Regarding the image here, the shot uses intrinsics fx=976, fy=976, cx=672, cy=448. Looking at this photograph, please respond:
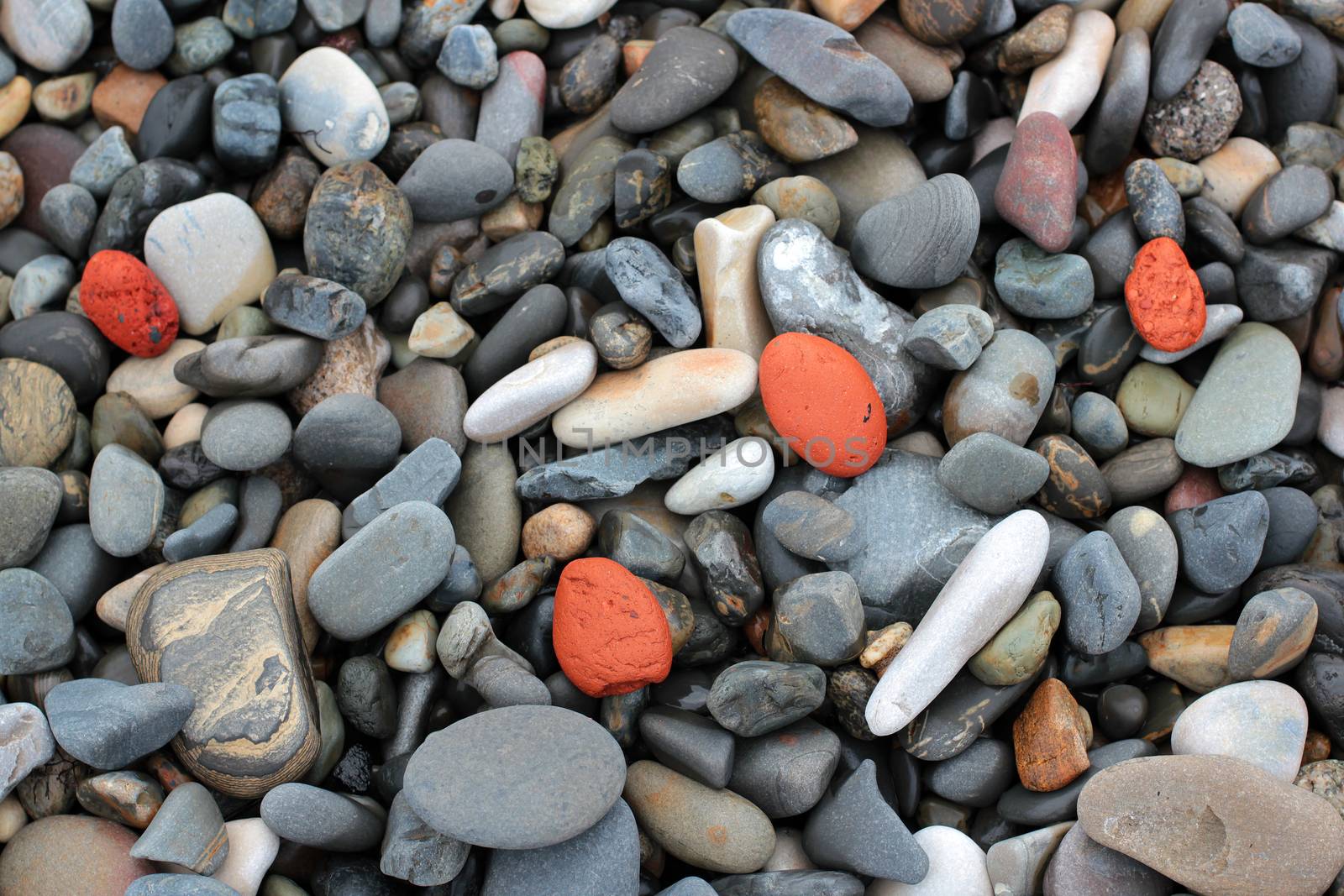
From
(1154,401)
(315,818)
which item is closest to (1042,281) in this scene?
(1154,401)

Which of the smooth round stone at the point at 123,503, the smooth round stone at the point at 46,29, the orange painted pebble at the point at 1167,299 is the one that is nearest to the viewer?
the smooth round stone at the point at 123,503

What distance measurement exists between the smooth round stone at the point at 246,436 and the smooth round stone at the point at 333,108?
0.71 metres

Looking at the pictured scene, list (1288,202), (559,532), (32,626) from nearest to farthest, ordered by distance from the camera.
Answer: (32,626) → (559,532) → (1288,202)

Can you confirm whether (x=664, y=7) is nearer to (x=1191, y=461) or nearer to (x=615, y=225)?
(x=615, y=225)

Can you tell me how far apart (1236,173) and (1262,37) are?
1.05 feet

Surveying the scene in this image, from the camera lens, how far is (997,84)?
260 cm

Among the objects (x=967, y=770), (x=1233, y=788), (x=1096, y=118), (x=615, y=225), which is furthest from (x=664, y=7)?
(x=1233, y=788)

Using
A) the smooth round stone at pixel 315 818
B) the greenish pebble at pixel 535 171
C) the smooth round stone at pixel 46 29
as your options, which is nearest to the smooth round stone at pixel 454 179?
the greenish pebble at pixel 535 171

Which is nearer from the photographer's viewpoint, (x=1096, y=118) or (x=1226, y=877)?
(x=1226, y=877)

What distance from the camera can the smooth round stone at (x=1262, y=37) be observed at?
7.77 ft

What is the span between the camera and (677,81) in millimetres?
2438

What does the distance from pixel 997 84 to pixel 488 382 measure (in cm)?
156

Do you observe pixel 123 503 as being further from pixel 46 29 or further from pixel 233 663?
pixel 46 29

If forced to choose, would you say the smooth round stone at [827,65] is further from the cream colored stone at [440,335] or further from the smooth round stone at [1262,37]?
the cream colored stone at [440,335]
